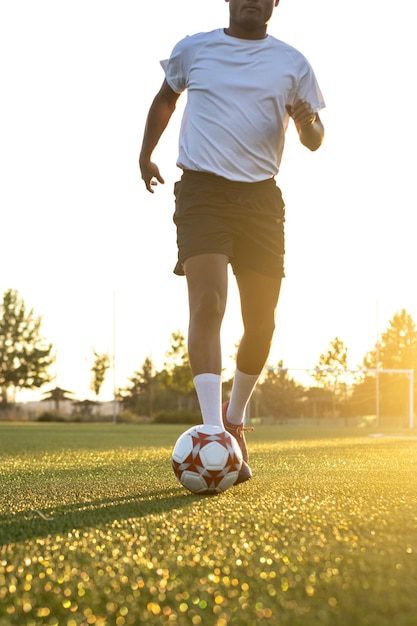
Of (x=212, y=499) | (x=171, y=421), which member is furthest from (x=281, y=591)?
(x=171, y=421)

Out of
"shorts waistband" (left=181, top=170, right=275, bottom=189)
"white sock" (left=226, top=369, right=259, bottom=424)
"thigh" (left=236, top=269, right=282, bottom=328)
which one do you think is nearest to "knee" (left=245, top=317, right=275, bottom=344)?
"thigh" (left=236, top=269, right=282, bottom=328)

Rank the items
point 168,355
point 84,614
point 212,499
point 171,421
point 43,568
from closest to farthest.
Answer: point 84,614, point 43,568, point 212,499, point 171,421, point 168,355

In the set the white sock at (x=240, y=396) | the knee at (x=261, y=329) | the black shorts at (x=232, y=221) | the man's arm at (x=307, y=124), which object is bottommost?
the white sock at (x=240, y=396)

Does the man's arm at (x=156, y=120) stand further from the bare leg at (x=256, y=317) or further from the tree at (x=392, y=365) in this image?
the tree at (x=392, y=365)

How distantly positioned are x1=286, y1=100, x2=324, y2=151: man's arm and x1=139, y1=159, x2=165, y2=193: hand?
2.18 ft

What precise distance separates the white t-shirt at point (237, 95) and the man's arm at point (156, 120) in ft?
0.28

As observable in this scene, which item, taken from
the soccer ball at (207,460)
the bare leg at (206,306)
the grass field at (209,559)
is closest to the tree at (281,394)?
the bare leg at (206,306)

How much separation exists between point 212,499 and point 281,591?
4.33 ft

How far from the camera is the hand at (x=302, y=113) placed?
10.7 ft

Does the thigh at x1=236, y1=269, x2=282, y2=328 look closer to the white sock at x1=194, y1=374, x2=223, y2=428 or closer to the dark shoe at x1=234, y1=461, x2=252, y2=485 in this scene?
the white sock at x1=194, y1=374, x2=223, y2=428

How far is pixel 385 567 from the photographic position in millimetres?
1427

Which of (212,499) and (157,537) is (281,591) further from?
(212,499)

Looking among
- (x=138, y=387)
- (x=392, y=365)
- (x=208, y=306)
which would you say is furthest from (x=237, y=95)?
(x=138, y=387)

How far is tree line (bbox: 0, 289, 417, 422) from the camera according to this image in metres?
55.8
